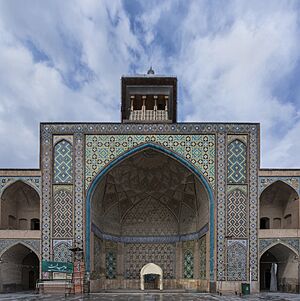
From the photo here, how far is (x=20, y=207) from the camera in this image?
20.9m

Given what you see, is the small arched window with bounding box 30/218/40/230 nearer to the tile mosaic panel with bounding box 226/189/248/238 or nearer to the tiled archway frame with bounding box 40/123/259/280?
the tiled archway frame with bounding box 40/123/259/280

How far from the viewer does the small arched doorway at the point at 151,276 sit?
22.9m

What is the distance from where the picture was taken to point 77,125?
19.1 metres

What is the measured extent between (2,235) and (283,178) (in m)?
13.3

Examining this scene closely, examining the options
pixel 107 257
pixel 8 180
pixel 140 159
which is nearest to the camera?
pixel 8 180

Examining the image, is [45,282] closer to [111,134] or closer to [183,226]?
[111,134]

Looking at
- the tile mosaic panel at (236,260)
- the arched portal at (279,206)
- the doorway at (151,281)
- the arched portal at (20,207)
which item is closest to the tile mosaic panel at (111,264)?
the doorway at (151,281)

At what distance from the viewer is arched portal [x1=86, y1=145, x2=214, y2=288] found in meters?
20.4

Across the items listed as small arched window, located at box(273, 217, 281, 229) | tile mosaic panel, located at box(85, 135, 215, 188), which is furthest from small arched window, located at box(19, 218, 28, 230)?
small arched window, located at box(273, 217, 281, 229)

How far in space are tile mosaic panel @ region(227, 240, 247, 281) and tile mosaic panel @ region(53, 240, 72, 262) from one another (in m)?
7.18

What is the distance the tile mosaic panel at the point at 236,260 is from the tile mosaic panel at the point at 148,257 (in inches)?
225

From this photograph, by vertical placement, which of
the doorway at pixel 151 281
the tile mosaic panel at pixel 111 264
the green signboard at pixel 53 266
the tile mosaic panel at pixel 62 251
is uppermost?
the tile mosaic panel at pixel 62 251

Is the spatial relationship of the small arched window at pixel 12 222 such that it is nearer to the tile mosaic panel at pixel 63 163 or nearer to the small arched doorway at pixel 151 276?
the tile mosaic panel at pixel 63 163

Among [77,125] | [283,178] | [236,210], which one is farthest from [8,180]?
[283,178]
